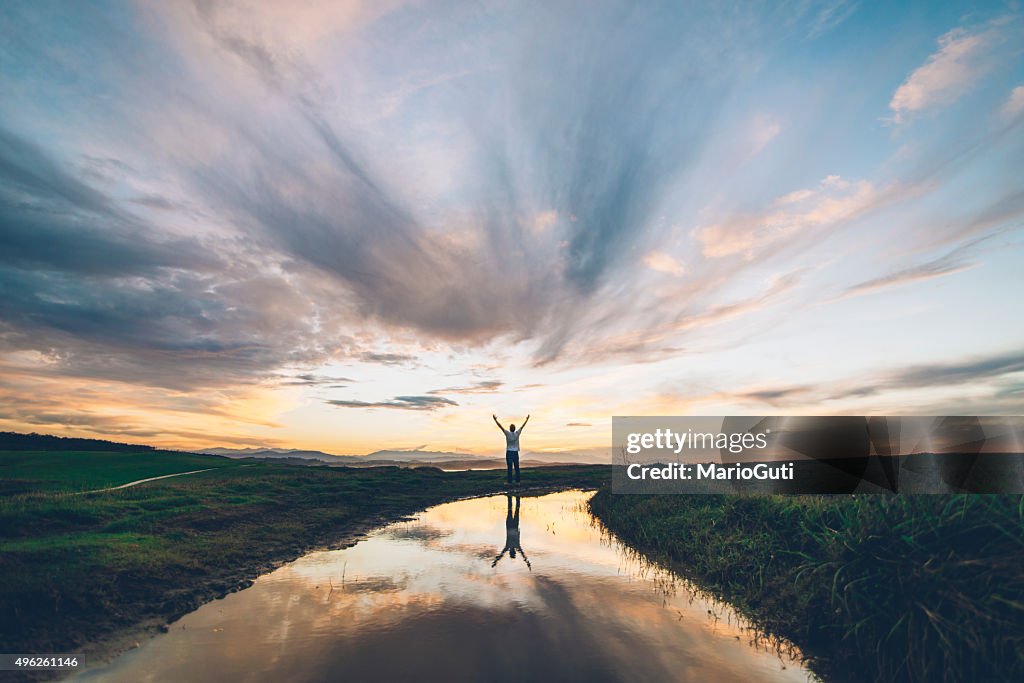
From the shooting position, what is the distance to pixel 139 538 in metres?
14.6

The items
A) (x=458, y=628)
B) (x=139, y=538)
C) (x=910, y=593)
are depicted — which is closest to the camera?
(x=910, y=593)

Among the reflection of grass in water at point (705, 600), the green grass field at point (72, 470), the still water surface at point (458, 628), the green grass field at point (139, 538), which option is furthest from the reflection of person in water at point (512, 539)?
the green grass field at point (72, 470)

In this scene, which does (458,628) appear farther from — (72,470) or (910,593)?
(72,470)

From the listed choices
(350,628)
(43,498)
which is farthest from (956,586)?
(43,498)

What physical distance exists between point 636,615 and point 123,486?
83.7 feet

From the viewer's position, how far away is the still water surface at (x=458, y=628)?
7.66 meters

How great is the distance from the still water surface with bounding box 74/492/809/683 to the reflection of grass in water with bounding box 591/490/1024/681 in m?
1.04

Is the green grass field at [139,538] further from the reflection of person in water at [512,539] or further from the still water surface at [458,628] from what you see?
the reflection of person in water at [512,539]

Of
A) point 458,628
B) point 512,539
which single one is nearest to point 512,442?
point 512,539

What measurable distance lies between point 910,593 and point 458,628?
743cm

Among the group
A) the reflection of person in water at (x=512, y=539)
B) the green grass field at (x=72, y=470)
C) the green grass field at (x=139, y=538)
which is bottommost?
the reflection of person in water at (x=512, y=539)

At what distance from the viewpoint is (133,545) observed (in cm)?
1365

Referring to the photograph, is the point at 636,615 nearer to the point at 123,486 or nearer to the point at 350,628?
the point at 350,628

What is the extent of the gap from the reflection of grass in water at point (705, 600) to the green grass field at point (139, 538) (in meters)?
10.2
